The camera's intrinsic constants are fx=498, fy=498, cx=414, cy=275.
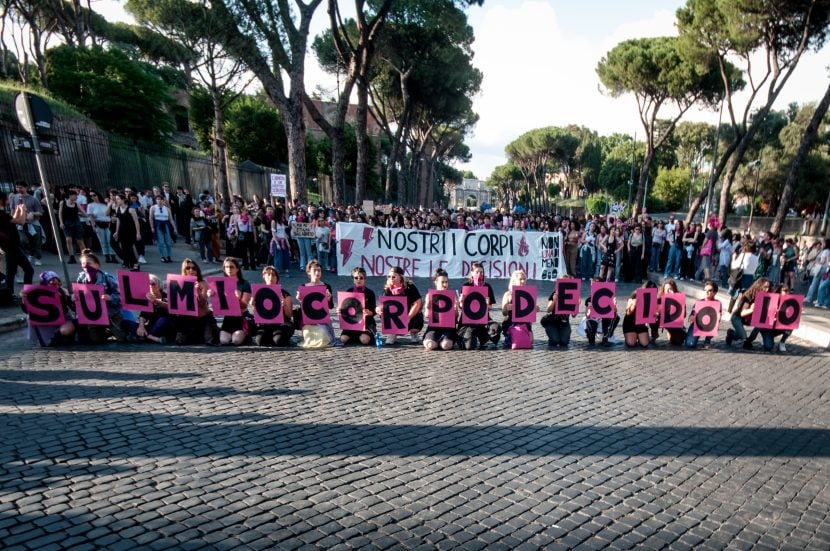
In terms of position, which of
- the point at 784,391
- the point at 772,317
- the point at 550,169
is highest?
the point at 550,169

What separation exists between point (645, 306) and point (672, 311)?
0.49 m

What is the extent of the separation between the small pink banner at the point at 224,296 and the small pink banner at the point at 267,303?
0.85ft

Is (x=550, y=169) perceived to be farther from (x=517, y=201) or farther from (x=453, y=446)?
(x=453, y=446)

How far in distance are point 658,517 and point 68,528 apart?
3699 millimetres

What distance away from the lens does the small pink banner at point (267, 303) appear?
7070 millimetres

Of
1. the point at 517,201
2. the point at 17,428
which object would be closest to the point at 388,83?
the point at 17,428

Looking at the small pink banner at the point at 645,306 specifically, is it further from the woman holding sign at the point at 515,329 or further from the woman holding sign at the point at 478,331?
the woman holding sign at the point at 478,331

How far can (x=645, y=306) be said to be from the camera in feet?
24.7

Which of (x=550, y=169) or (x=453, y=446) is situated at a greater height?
(x=550, y=169)

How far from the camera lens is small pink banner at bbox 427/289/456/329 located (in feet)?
23.4

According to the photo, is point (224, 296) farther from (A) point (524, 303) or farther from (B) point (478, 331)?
(A) point (524, 303)

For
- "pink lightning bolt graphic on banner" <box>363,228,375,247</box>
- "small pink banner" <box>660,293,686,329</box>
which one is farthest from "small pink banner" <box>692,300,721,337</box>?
"pink lightning bolt graphic on banner" <box>363,228,375,247</box>

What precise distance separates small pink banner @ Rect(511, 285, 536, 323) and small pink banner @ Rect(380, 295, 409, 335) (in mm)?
1605

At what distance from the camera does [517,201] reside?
100438 mm
